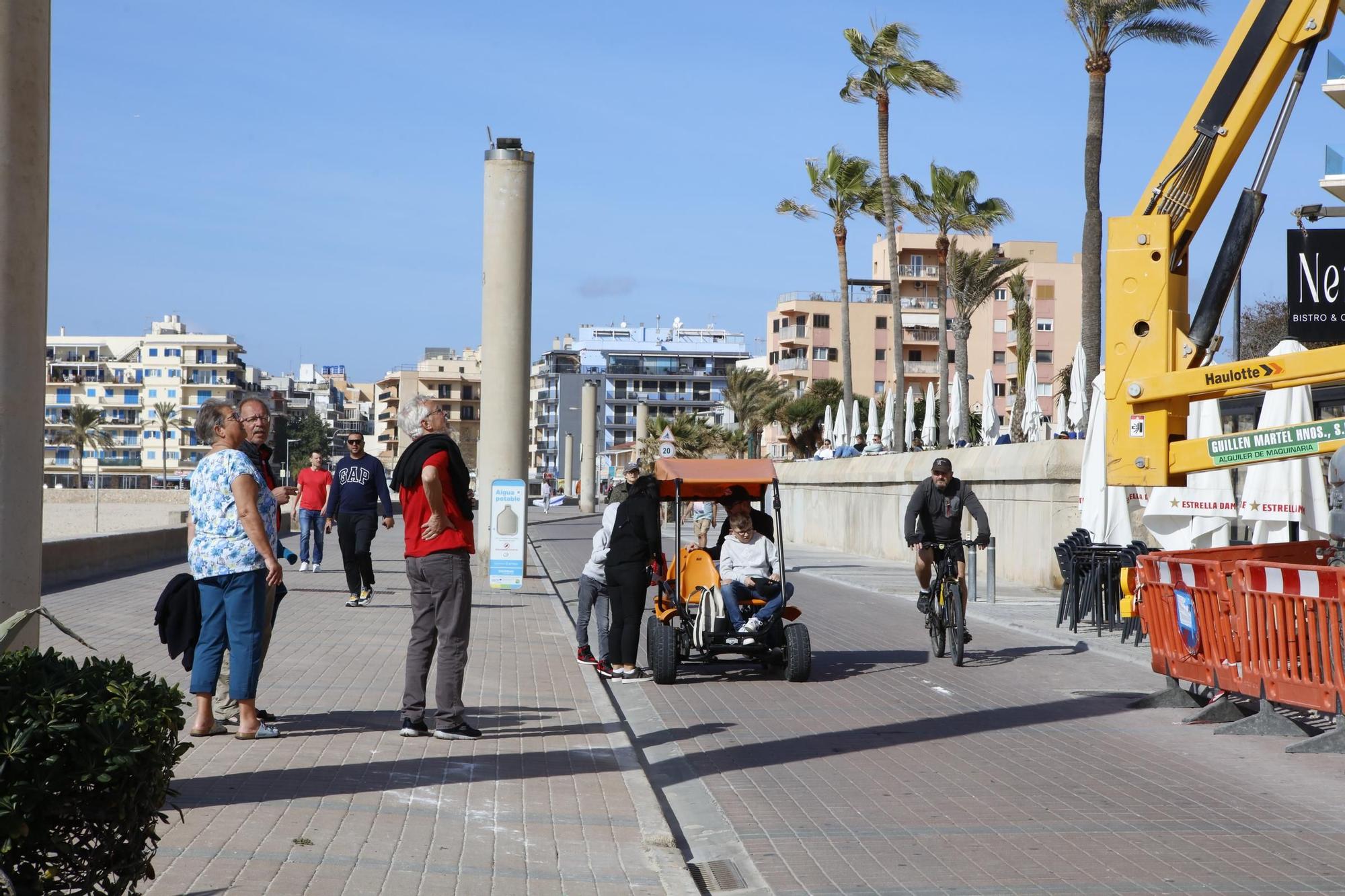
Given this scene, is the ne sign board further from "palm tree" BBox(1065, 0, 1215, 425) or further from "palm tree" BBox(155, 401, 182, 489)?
"palm tree" BBox(155, 401, 182, 489)

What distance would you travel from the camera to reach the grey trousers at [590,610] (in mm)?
12781

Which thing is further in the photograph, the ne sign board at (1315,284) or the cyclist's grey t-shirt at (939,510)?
the ne sign board at (1315,284)

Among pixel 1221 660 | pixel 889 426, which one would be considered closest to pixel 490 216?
pixel 1221 660

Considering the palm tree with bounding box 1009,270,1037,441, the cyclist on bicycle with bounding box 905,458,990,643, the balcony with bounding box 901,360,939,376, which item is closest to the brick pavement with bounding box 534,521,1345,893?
the cyclist on bicycle with bounding box 905,458,990,643

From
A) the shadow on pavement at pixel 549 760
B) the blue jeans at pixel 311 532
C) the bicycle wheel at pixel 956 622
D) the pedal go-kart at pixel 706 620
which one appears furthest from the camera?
the blue jeans at pixel 311 532

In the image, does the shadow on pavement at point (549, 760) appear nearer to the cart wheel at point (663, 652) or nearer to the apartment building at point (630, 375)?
the cart wheel at point (663, 652)

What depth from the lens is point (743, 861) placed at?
6426mm

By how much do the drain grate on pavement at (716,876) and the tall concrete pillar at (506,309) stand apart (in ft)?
55.5

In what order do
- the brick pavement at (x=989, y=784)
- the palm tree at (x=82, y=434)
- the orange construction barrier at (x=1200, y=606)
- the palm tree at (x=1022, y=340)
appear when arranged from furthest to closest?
1. the palm tree at (x=82, y=434)
2. the palm tree at (x=1022, y=340)
3. the orange construction barrier at (x=1200, y=606)
4. the brick pavement at (x=989, y=784)

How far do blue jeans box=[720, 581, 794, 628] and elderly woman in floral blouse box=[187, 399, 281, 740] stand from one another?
4.83 meters

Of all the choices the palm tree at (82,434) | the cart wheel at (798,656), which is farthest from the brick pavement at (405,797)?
the palm tree at (82,434)

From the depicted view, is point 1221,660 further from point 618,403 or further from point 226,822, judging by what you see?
point 618,403

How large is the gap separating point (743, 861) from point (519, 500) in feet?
49.5

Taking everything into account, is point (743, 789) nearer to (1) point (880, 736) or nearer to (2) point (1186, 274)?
(1) point (880, 736)
